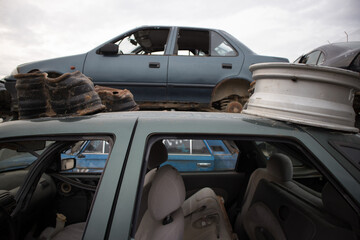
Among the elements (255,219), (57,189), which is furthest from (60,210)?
(255,219)

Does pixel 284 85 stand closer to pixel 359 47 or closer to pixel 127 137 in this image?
pixel 127 137

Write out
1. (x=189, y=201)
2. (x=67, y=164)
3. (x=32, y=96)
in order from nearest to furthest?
(x=32, y=96) → (x=189, y=201) → (x=67, y=164)

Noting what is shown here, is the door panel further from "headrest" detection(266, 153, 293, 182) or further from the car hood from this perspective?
"headrest" detection(266, 153, 293, 182)

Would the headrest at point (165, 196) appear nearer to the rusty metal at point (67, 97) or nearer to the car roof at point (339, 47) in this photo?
the rusty metal at point (67, 97)

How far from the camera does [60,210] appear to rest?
1916mm

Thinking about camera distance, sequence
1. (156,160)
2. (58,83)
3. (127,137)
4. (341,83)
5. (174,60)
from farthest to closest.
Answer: (174,60) → (156,160) → (58,83) → (341,83) → (127,137)

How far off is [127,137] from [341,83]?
1.07 metres

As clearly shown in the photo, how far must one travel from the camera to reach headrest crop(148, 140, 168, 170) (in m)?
1.43

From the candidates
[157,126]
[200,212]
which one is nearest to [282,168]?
[200,212]

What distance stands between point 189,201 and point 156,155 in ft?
1.90

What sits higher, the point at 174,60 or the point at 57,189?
the point at 174,60

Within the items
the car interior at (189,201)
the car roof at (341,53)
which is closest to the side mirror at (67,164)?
the car interior at (189,201)

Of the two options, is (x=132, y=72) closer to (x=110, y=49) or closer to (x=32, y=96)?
(x=110, y=49)

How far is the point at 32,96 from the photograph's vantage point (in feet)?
4.06
